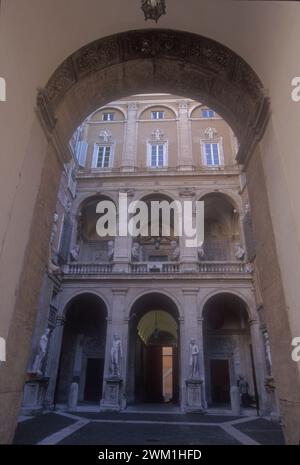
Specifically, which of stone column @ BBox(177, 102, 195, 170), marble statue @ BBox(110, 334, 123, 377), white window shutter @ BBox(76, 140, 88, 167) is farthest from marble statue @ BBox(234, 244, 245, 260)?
white window shutter @ BBox(76, 140, 88, 167)

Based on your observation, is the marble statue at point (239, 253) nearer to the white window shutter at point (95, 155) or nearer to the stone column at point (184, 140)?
the stone column at point (184, 140)

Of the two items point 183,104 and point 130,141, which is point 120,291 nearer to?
point 130,141

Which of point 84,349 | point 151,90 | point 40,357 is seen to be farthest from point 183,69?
point 84,349

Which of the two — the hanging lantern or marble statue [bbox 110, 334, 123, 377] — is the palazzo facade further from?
the hanging lantern

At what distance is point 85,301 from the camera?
1934 centimetres

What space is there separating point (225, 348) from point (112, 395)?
720 cm

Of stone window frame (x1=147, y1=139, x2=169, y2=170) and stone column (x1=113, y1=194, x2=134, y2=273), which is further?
stone window frame (x1=147, y1=139, x2=169, y2=170)

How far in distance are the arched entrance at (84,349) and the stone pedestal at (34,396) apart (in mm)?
4185

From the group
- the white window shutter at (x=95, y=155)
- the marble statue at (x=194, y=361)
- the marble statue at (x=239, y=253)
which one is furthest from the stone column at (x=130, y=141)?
the marble statue at (x=194, y=361)

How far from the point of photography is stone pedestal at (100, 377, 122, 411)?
14.7 metres

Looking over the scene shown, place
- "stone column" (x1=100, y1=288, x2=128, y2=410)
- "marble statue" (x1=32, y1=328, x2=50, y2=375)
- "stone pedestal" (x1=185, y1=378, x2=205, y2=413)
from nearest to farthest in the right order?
1. "marble statue" (x1=32, y1=328, x2=50, y2=375)
2. "stone pedestal" (x1=185, y1=378, x2=205, y2=413)
3. "stone column" (x1=100, y1=288, x2=128, y2=410)

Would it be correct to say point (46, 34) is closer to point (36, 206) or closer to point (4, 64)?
point (4, 64)

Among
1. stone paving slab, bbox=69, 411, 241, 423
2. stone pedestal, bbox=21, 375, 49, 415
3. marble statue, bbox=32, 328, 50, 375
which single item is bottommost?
stone paving slab, bbox=69, 411, 241, 423

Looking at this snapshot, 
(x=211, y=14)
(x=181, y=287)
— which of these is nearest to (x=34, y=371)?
(x=181, y=287)
